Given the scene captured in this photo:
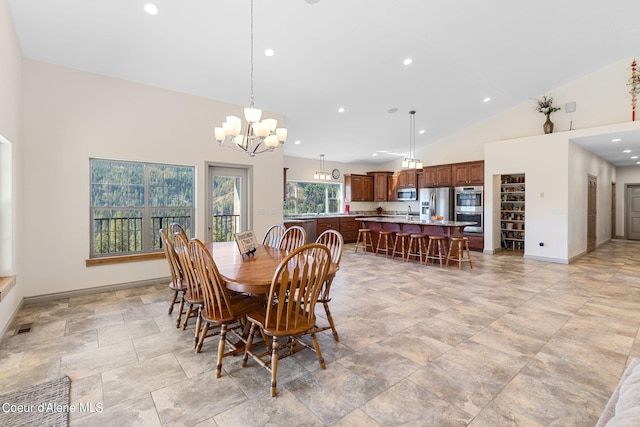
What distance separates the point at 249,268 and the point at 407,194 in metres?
7.76

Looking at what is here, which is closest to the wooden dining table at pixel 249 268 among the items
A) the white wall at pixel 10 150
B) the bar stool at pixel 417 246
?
the white wall at pixel 10 150

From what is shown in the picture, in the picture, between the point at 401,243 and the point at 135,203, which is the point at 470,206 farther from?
the point at 135,203

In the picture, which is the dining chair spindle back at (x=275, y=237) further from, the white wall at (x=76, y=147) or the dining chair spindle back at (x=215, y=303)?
the white wall at (x=76, y=147)

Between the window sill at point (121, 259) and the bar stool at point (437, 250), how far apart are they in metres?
4.88

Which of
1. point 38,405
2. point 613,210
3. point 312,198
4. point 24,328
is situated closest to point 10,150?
point 24,328

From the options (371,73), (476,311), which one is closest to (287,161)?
(371,73)

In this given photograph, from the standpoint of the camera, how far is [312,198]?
9.46m

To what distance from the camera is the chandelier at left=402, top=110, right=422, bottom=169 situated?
6.19m

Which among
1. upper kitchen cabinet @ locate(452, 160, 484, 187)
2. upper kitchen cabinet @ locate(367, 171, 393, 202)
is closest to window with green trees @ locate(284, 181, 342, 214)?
upper kitchen cabinet @ locate(367, 171, 393, 202)

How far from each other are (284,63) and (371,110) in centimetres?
247

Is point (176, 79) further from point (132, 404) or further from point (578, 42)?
point (578, 42)

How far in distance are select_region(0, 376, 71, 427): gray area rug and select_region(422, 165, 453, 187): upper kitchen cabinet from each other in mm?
8303

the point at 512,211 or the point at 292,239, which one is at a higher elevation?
the point at 512,211

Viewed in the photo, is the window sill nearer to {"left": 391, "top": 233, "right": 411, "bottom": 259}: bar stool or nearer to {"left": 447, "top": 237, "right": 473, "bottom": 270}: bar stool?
{"left": 391, "top": 233, "right": 411, "bottom": 259}: bar stool
